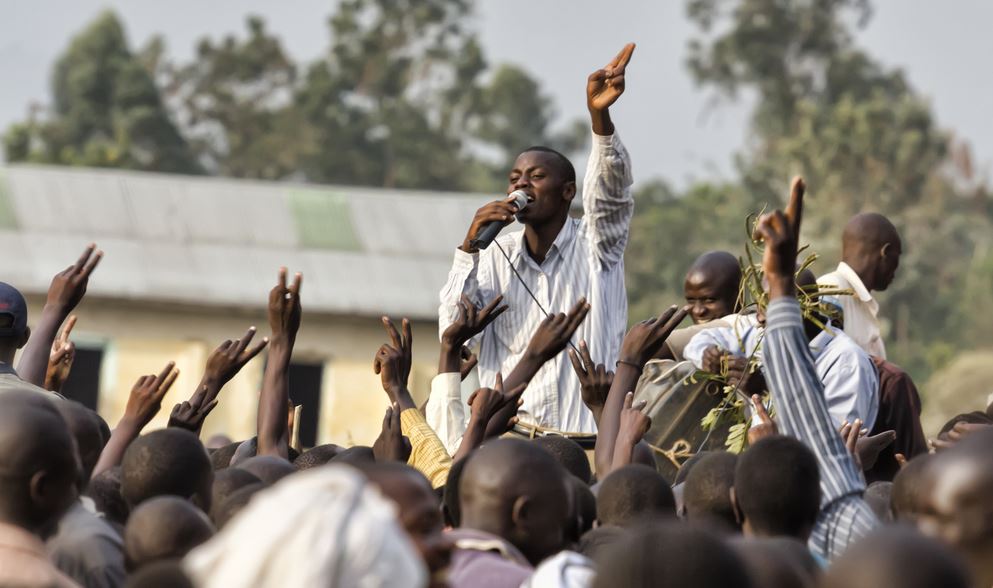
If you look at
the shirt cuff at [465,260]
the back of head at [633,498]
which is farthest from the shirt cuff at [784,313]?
the shirt cuff at [465,260]

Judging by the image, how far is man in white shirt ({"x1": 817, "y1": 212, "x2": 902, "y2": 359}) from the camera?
791 cm

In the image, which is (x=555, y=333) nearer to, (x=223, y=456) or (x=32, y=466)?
(x=223, y=456)

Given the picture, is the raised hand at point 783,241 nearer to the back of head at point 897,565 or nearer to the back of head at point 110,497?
the back of head at point 897,565

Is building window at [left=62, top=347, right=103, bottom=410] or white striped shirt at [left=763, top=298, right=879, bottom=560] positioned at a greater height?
white striped shirt at [left=763, top=298, right=879, bottom=560]

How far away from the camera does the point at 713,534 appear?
9.96 ft

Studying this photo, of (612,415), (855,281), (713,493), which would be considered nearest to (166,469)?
(713,493)

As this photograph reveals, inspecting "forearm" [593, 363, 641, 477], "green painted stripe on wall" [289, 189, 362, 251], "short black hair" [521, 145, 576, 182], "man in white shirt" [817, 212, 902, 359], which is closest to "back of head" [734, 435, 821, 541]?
"forearm" [593, 363, 641, 477]

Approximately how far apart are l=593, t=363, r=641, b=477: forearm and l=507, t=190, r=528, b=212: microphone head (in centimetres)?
111

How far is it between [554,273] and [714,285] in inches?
47.7

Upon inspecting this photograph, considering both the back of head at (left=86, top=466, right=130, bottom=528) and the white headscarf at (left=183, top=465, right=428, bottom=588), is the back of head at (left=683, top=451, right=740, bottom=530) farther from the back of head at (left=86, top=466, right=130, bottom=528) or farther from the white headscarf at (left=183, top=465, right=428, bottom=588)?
the white headscarf at (left=183, top=465, right=428, bottom=588)

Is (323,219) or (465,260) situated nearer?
(465,260)

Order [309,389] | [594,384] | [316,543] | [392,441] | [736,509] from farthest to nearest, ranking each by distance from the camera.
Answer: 1. [309,389]
2. [594,384]
3. [392,441]
4. [736,509]
5. [316,543]

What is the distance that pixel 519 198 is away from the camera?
271 inches

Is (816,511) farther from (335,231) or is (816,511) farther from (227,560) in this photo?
(335,231)
